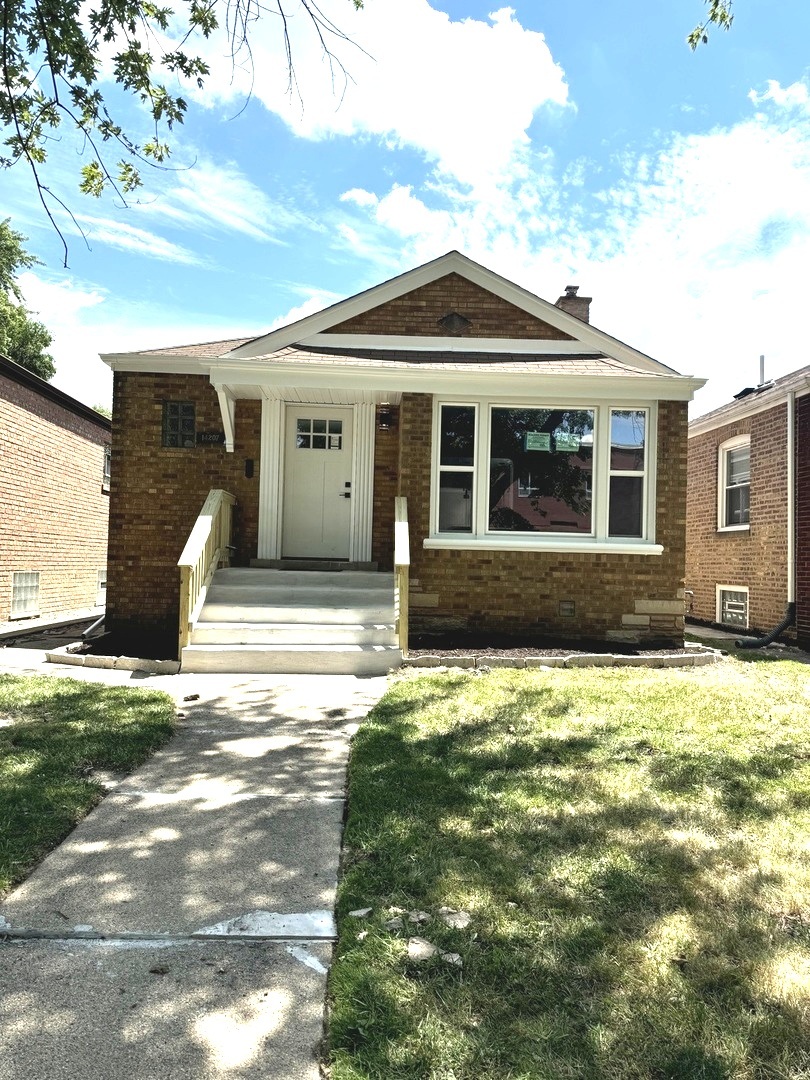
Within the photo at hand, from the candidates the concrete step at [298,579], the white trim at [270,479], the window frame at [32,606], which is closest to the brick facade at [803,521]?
the concrete step at [298,579]

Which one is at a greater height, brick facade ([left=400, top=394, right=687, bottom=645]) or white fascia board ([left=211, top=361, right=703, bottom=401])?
white fascia board ([left=211, top=361, right=703, bottom=401])

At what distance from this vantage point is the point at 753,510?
12016mm

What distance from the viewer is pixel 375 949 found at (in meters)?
2.35

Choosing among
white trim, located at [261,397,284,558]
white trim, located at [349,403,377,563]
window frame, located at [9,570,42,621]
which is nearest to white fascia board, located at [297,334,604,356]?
white trim, located at [349,403,377,563]

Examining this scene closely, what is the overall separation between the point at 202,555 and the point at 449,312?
5138mm

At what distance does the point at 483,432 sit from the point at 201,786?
6343mm

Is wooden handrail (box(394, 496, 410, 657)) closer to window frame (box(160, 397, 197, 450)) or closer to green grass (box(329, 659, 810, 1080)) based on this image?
green grass (box(329, 659, 810, 1080))

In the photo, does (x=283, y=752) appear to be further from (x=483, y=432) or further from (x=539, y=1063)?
(x=483, y=432)

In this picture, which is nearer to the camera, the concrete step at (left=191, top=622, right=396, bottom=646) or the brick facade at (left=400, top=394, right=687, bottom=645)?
the concrete step at (left=191, top=622, right=396, bottom=646)

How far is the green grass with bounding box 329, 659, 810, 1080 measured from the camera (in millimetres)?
1910

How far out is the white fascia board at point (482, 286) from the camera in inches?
395

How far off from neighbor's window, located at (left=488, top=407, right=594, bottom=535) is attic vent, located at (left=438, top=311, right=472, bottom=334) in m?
1.67

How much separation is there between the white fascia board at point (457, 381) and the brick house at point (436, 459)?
0.08ft

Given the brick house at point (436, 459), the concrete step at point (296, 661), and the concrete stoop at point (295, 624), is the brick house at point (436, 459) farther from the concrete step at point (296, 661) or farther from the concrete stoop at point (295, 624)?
the concrete step at point (296, 661)
